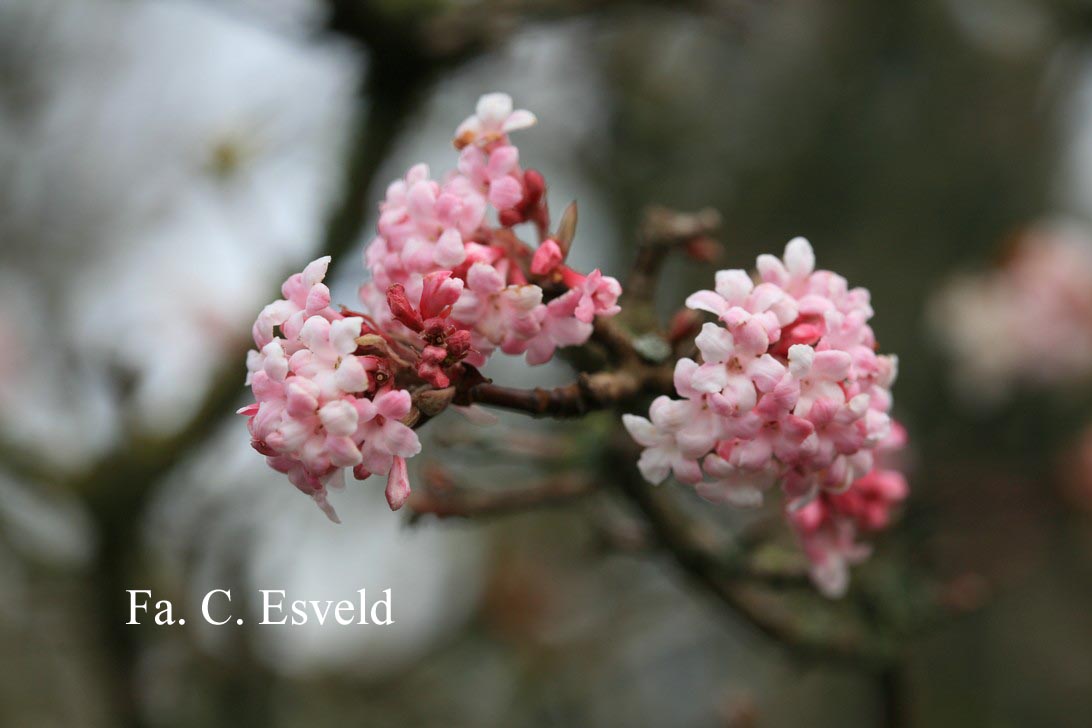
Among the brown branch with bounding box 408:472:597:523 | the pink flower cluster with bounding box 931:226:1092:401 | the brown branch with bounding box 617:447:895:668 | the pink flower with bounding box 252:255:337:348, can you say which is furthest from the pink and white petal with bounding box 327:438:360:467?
the pink flower cluster with bounding box 931:226:1092:401

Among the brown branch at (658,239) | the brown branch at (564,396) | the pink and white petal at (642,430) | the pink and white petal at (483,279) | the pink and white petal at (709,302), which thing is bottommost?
the pink and white petal at (642,430)

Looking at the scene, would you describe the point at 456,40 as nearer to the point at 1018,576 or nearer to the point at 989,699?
the point at 1018,576

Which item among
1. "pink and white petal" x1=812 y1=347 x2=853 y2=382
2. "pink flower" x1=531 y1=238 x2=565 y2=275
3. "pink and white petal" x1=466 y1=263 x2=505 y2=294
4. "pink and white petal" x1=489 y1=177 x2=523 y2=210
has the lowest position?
"pink and white petal" x1=812 y1=347 x2=853 y2=382

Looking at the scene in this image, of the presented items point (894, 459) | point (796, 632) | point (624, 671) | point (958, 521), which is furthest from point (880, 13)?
point (796, 632)

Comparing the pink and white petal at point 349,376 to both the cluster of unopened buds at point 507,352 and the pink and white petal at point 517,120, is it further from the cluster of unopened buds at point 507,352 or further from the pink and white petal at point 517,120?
the pink and white petal at point 517,120

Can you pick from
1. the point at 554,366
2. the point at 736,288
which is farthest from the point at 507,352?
the point at 554,366

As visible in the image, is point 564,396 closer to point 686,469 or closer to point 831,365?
point 686,469

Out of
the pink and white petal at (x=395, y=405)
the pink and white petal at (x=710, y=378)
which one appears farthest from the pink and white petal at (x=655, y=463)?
the pink and white petal at (x=395, y=405)

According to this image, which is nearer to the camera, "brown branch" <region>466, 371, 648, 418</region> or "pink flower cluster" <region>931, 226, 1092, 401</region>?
"brown branch" <region>466, 371, 648, 418</region>

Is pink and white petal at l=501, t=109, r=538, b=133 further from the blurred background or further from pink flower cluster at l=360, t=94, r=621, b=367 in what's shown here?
the blurred background
